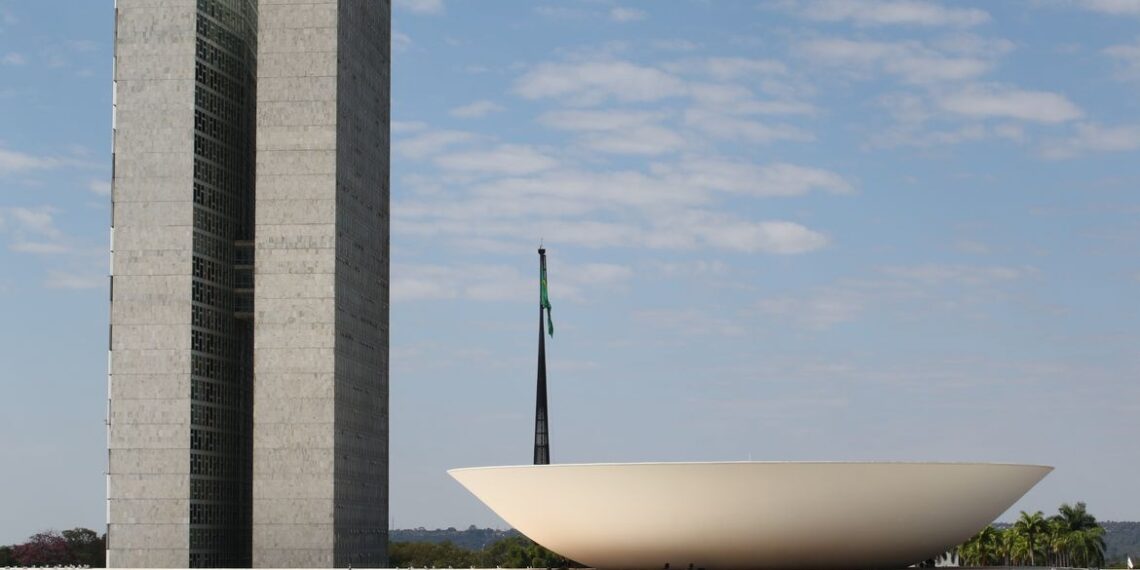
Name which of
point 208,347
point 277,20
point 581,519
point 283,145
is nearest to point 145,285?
point 208,347

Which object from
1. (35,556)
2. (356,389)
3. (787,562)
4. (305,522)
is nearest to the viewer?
(787,562)

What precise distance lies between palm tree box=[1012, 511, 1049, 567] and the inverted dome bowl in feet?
144

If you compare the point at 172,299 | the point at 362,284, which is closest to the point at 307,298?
the point at 362,284

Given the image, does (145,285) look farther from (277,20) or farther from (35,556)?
(35,556)

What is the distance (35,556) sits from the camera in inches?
4727

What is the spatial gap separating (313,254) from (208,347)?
7709 mm

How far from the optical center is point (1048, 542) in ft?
344

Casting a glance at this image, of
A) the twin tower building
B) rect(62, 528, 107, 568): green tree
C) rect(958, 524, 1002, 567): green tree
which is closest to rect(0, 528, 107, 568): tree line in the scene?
rect(62, 528, 107, 568): green tree

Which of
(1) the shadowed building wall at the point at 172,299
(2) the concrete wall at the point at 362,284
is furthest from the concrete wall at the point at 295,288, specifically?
(1) the shadowed building wall at the point at 172,299

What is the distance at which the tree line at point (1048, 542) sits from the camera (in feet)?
343

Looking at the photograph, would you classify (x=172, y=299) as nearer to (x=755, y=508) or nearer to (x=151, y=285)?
(x=151, y=285)

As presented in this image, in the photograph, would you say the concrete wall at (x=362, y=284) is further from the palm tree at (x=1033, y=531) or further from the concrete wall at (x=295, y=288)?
the palm tree at (x=1033, y=531)

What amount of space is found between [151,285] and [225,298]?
5.27 meters

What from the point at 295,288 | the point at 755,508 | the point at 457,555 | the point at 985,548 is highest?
the point at 295,288
